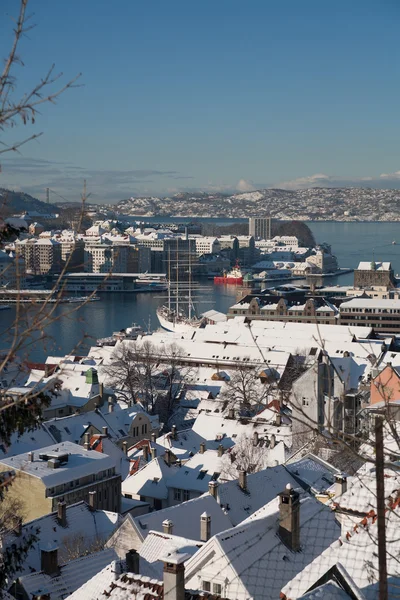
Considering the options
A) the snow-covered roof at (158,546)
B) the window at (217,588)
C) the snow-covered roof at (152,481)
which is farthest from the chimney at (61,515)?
the window at (217,588)

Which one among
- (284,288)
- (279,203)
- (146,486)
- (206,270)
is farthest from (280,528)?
(279,203)

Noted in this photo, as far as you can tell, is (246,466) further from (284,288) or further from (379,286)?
(284,288)

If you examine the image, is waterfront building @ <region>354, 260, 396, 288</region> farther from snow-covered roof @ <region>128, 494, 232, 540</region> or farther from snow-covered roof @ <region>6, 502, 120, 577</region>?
snow-covered roof @ <region>6, 502, 120, 577</region>

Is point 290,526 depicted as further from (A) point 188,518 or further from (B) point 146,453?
(B) point 146,453

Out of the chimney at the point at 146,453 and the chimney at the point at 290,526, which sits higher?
the chimney at the point at 290,526

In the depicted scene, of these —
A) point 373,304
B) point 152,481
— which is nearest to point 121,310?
point 373,304

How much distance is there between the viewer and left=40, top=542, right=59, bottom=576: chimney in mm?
4500

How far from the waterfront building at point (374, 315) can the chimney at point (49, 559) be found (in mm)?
18731

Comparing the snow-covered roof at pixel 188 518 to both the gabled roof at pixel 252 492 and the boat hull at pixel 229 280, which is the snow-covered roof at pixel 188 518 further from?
the boat hull at pixel 229 280

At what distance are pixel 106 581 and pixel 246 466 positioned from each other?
15.2 ft

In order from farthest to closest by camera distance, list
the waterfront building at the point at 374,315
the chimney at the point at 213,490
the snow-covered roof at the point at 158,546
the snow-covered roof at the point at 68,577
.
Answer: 1. the waterfront building at the point at 374,315
2. the chimney at the point at 213,490
3. the snow-covered roof at the point at 158,546
4. the snow-covered roof at the point at 68,577

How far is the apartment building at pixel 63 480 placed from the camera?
705cm

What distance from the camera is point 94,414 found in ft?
35.5

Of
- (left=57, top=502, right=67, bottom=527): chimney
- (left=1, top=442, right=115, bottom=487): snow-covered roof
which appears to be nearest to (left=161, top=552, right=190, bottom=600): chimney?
(left=57, top=502, right=67, bottom=527): chimney
